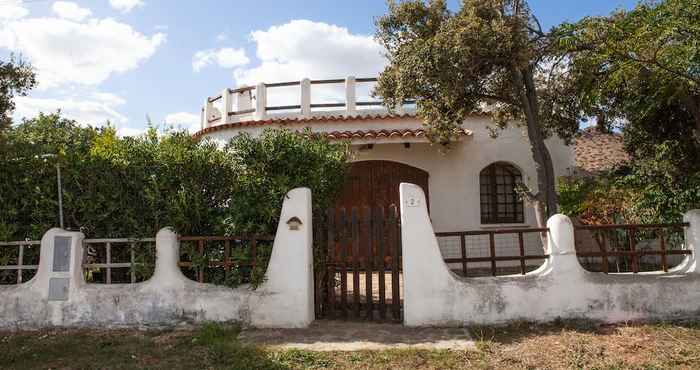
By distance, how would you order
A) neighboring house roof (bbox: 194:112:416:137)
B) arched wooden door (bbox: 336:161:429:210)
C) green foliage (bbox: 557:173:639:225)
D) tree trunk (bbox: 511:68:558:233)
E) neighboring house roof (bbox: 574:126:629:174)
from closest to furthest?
1. tree trunk (bbox: 511:68:558:233)
2. green foliage (bbox: 557:173:639:225)
3. neighboring house roof (bbox: 194:112:416:137)
4. arched wooden door (bbox: 336:161:429:210)
5. neighboring house roof (bbox: 574:126:629:174)

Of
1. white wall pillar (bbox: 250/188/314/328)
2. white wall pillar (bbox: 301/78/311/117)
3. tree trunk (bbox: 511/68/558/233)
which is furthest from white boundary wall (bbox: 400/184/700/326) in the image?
white wall pillar (bbox: 301/78/311/117)

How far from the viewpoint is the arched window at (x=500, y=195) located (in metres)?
11.2

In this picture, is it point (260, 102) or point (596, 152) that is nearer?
point (260, 102)

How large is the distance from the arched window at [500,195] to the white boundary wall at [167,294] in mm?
6592

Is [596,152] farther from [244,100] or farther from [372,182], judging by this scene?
[244,100]

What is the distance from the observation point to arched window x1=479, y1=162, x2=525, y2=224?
11234 millimetres

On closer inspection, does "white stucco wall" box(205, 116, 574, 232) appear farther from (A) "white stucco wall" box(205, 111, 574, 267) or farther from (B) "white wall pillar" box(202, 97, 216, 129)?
(B) "white wall pillar" box(202, 97, 216, 129)

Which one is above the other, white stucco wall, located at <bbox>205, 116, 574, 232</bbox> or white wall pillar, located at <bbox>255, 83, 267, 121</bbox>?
white wall pillar, located at <bbox>255, 83, 267, 121</bbox>

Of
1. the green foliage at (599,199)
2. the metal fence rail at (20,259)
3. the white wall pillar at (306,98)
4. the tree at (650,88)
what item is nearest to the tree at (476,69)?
the tree at (650,88)

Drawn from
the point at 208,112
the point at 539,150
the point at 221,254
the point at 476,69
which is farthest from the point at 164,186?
the point at 208,112

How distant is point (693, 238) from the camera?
19.3 feet

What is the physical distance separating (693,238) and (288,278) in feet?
17.2

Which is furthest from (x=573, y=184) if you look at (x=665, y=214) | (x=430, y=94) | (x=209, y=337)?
(x=209, y=337)

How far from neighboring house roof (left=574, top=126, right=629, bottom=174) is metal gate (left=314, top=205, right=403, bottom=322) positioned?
7822 mm
